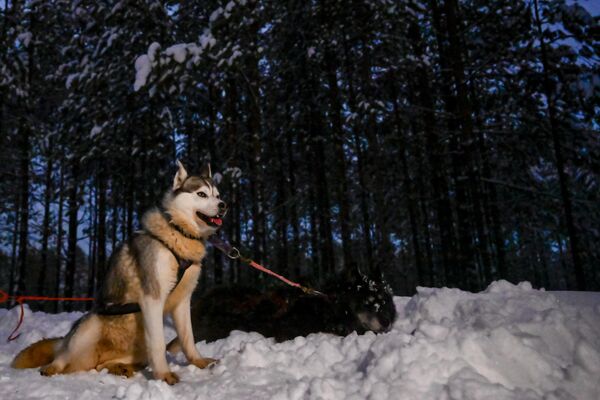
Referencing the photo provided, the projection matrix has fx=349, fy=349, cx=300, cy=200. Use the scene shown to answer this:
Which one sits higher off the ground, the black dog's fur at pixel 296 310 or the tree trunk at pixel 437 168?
the tree trunk at pixel 437 168

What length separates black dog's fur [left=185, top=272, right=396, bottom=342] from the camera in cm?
459

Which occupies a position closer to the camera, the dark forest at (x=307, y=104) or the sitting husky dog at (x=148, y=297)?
the sitting husky dog at (x=148, y=297)

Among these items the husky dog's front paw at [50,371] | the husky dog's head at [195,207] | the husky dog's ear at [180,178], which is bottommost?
the husky dog's front paw at [50,371]

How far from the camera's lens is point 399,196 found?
1873 centimetres

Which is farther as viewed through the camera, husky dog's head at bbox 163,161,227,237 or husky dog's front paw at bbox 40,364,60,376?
husky dog's head at bbox 163,161,227,237

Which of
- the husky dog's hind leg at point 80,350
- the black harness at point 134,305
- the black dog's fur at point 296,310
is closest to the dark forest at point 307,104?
the black dog's fur at point 296,310

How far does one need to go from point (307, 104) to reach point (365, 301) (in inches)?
535

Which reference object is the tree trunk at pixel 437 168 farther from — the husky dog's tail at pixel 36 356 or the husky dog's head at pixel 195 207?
the husky dog's tail at pixel 36 356

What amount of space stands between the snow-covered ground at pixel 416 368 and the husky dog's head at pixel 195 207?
142 centimetres

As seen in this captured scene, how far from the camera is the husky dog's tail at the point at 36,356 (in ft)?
12.1

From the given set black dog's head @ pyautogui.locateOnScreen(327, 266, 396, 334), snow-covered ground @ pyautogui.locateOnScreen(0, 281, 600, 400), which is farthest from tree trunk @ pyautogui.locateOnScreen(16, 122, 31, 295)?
black dog's head @ pyautogui.locateOnScreen(327, 266, 396, 334)

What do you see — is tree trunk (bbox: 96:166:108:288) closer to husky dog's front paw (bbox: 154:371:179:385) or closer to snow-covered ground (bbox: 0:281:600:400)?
snow-covered ground (bbox: 0:281:600:400)

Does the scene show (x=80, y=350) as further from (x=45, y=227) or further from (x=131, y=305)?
(x=45, y=227)

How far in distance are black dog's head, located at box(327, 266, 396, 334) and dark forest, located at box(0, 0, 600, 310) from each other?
0.59 meters
